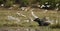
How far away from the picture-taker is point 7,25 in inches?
551

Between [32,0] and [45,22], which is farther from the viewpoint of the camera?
[32,0]

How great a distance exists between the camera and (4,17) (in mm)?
15500

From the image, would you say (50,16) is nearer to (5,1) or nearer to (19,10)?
(19,10)

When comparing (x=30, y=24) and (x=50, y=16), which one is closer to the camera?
(x=30, y=24)

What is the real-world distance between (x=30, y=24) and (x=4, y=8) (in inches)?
175

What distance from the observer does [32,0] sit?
→ 18.8 metres

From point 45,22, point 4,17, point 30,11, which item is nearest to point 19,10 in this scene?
point 30,11

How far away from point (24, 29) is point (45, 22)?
51.1 inches

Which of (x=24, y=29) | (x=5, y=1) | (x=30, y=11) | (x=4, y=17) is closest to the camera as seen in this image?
(x=24, y=29)

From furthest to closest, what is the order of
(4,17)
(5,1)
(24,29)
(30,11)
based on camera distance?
1. (5,1)
2. (30,11)
3. (4,17)
4. (24,29)

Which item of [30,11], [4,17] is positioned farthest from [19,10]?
[4,17]

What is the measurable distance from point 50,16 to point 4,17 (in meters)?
2.52

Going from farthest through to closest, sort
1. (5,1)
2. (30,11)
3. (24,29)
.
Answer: (5,1) → (30,11) → (24,29)

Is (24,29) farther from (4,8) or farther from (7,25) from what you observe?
(4,8)
